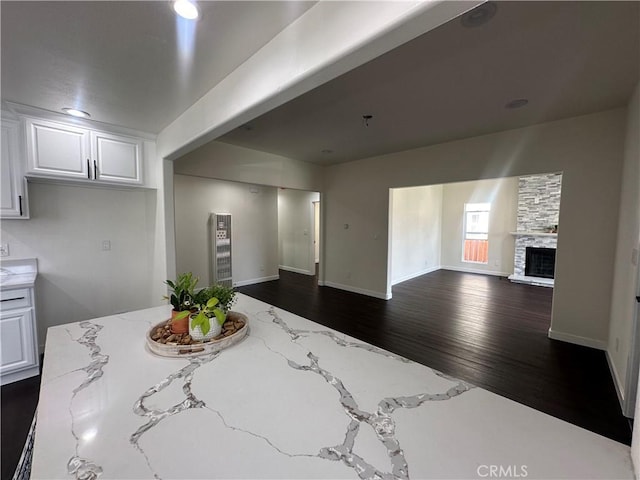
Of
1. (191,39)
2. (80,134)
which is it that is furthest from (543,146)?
(80,134)

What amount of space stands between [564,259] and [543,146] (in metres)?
1.40

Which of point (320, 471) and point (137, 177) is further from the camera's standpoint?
point (137, 177)

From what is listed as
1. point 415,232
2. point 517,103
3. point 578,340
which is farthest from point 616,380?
point 415,232

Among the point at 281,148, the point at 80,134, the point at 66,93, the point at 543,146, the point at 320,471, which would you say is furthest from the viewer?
the point at 281,148

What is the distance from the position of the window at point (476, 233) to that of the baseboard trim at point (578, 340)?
4.21m

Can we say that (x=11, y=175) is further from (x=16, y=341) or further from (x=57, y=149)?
(x=16, y=341)

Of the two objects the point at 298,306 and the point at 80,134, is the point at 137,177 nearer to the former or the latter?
the point at 80,134

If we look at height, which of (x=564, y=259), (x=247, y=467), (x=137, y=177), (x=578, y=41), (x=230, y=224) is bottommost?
(x=247, y=467)

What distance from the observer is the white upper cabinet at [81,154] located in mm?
2504

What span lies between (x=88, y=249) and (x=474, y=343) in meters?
4.69

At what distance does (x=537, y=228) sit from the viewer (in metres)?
6.40

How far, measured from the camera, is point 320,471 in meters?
0.65

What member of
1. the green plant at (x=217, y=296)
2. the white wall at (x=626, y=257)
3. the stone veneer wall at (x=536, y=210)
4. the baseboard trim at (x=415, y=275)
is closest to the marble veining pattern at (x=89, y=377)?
the green plant at (x=217, y=296)

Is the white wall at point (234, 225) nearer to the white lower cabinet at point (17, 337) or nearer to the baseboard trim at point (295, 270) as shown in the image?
the baseboard trim at point (295, 270)
